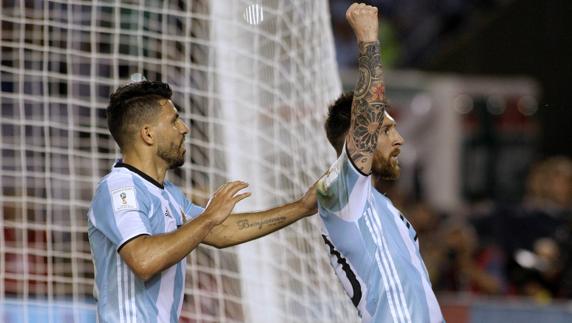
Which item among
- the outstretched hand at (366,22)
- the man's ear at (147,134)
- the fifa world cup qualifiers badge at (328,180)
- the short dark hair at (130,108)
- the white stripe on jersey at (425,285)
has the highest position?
the outstretched hand at (366,22)

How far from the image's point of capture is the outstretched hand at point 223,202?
12.7 feet

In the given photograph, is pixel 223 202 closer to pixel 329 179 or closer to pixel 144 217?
pixel 144 217

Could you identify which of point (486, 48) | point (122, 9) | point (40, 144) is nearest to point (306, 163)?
point (122, 9)

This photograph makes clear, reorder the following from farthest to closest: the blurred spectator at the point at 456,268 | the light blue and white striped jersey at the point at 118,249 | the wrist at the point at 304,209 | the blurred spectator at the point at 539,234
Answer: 1. the blurred spectator at the point at 456,268
2. the blurred spectator at the point at 539,234
3. the wrist at the point at 304,209
4. the light blue and white striped jersey at the point at 118,249

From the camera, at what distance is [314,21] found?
5746mm

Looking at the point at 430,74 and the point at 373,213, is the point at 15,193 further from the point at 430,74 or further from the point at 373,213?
the point at 430,74

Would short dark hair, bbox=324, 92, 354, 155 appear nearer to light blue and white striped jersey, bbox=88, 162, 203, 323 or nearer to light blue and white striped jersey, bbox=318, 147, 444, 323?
light blue and white striped jersey, bbox=318, 147, 444, 323

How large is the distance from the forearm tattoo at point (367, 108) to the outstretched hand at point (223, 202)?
16.0 inches

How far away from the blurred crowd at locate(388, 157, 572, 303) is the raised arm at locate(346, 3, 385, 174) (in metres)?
4.05

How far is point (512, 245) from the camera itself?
856 centimetres

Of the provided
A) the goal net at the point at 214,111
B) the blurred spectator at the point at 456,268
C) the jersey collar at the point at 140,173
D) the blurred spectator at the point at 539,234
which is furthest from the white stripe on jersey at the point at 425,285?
the blurred spectator at the point at 456,268

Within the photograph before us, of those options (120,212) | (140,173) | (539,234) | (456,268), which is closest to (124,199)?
(120,212)

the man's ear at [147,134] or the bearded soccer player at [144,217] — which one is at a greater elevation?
the man's ear at [147,134]

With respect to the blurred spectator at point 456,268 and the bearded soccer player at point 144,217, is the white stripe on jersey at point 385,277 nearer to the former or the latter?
the bearded soccer player at point 144,217
